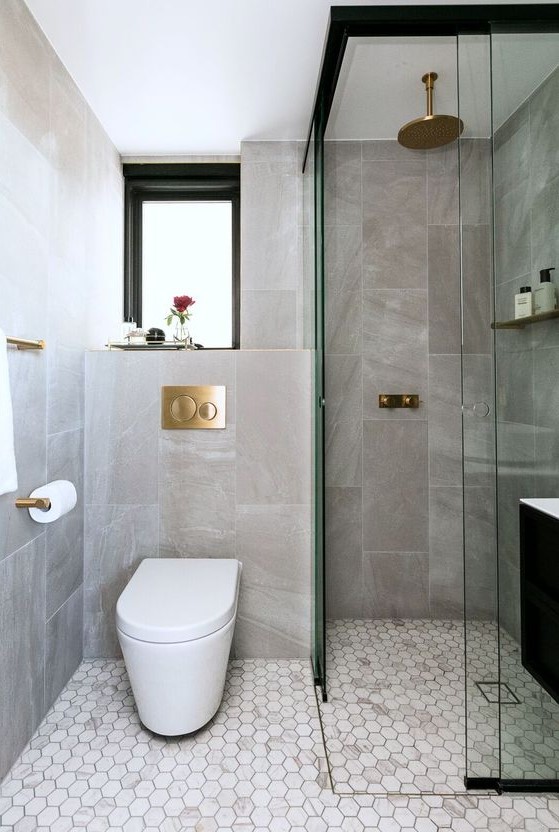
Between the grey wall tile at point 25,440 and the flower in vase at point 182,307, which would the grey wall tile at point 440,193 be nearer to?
the flower in vase at point 182,307

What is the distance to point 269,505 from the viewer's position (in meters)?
1.94

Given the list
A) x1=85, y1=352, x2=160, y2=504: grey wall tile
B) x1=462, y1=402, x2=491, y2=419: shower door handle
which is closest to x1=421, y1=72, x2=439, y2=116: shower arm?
x1=462, y1=402, x2=491, y2=419: shower door handle

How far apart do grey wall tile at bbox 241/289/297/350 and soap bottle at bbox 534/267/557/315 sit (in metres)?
1.21

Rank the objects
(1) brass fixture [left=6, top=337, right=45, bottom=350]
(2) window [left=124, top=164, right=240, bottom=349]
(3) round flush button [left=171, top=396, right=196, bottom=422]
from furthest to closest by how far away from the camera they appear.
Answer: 1. (2) window [left=124, top=164, right=240, bottom=349]
2. (3) round flush button [left=171, top=396, right=196, bottom=422]
3. (1) brass fixture [left=6, top=337, right=45, bottom=350]

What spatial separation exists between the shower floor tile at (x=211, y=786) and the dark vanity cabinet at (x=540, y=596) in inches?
16.3

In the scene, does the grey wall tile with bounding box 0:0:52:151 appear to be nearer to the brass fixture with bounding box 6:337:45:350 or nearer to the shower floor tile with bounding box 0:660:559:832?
the brass fixture with bounding box 6:337:45:350

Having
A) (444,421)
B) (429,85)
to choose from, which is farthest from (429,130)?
(444,421)

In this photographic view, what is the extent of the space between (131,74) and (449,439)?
78.2 inches

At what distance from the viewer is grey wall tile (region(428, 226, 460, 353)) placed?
83.5 inches

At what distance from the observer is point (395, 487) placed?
2166 mm

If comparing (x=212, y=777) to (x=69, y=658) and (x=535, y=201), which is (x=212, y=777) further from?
(x=535, y=201)

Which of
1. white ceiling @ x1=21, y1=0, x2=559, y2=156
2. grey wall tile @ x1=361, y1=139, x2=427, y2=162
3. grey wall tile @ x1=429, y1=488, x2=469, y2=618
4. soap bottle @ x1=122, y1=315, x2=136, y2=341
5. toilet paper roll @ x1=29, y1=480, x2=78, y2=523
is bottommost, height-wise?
grey wall tile @ x1=429, y1=488, x2=469, y2=618

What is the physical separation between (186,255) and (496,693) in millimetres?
2260

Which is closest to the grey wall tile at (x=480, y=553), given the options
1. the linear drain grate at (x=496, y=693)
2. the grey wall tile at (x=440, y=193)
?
the linear drain grate at (x=496, y=693)
